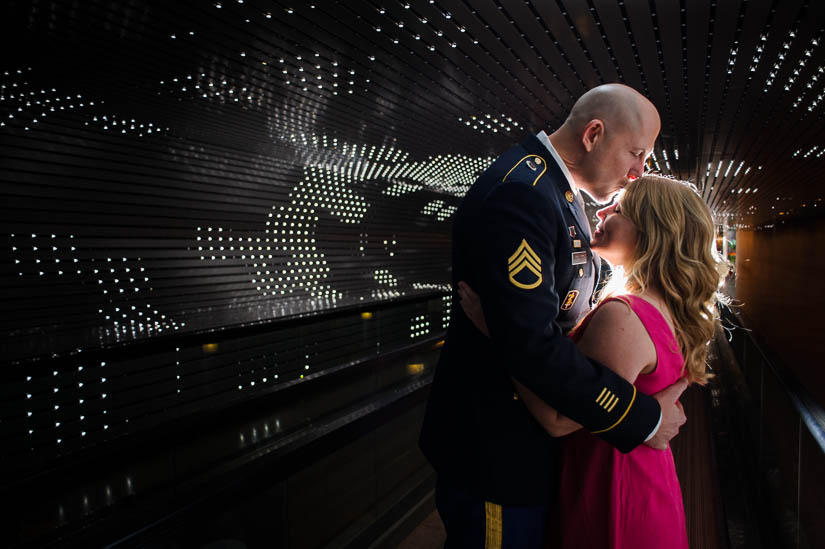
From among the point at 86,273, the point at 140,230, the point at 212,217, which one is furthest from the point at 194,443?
the point at 212,217

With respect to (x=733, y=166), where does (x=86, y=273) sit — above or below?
below

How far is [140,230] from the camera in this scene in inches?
221

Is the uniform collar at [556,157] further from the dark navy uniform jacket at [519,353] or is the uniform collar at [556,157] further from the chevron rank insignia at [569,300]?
the chevron rank insignia at [569,300]

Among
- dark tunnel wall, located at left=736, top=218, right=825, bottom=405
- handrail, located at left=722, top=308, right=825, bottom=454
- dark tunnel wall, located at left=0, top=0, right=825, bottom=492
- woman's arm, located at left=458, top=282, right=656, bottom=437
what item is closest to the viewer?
woman's arm, located at left=458, top=282, right=656, bottom=437

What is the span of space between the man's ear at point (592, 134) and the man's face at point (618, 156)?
0.01 meters

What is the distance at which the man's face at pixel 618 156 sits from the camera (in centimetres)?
141

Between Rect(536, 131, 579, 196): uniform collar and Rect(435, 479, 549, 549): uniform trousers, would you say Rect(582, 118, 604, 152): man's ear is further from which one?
Rect(435, 479, 549, 549): uniform trousers

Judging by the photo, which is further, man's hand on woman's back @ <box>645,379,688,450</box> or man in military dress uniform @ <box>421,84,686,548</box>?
man's hand on woman's back @ <box>645,379,688,450</box>

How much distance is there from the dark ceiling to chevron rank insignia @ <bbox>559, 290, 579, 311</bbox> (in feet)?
7.99

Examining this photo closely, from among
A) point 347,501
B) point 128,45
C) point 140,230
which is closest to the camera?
point 347,501

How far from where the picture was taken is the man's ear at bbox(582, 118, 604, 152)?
140cm

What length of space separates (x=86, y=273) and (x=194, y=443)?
10.3 feet

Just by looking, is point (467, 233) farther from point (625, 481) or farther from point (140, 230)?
point (140, 230)

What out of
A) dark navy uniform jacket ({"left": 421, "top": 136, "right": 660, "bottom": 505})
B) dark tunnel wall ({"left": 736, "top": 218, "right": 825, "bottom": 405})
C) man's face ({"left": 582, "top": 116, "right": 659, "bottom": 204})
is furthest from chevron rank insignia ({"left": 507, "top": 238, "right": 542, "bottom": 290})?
dark tunnel wall ({"left": 736, "top": 218, "right": 825, "bottom": 405})
